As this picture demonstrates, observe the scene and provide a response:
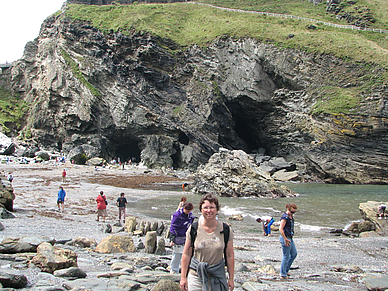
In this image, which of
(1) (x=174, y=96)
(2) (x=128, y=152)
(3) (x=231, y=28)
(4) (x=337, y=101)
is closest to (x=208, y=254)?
(4) (x=337, y=101)

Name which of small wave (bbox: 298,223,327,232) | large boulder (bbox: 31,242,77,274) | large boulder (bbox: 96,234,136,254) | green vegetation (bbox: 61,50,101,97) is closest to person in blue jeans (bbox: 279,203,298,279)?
large boulder (bbox: 96,234,136,254)

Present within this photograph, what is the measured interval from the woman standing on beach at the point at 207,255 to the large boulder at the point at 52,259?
3.12 metres

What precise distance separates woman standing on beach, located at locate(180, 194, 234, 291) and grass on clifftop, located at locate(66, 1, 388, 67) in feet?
187

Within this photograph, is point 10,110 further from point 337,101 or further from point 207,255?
point 207,255

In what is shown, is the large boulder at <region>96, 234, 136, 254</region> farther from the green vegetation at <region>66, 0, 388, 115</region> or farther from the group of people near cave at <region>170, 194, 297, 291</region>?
the green vegetation at <region>66, 0, 388, 115</region>

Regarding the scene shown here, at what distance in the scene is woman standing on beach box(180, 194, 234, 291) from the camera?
3.79 m

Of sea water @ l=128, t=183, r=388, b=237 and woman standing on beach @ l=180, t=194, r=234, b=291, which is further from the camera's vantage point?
sea water @ l=128, t=183, r=388, b=237

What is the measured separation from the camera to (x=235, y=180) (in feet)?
98.3

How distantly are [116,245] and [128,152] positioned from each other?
2545 inches

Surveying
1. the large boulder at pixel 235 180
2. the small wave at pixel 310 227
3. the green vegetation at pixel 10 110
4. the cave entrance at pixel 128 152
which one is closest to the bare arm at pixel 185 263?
the small wave at pixel 310 227

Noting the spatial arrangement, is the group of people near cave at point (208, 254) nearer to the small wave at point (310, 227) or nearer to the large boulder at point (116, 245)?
the large boulder at point (116, 245)

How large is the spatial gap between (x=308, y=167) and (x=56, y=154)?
48725 millimetres

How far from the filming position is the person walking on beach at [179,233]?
21.9 feet

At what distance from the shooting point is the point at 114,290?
15.9 feet
